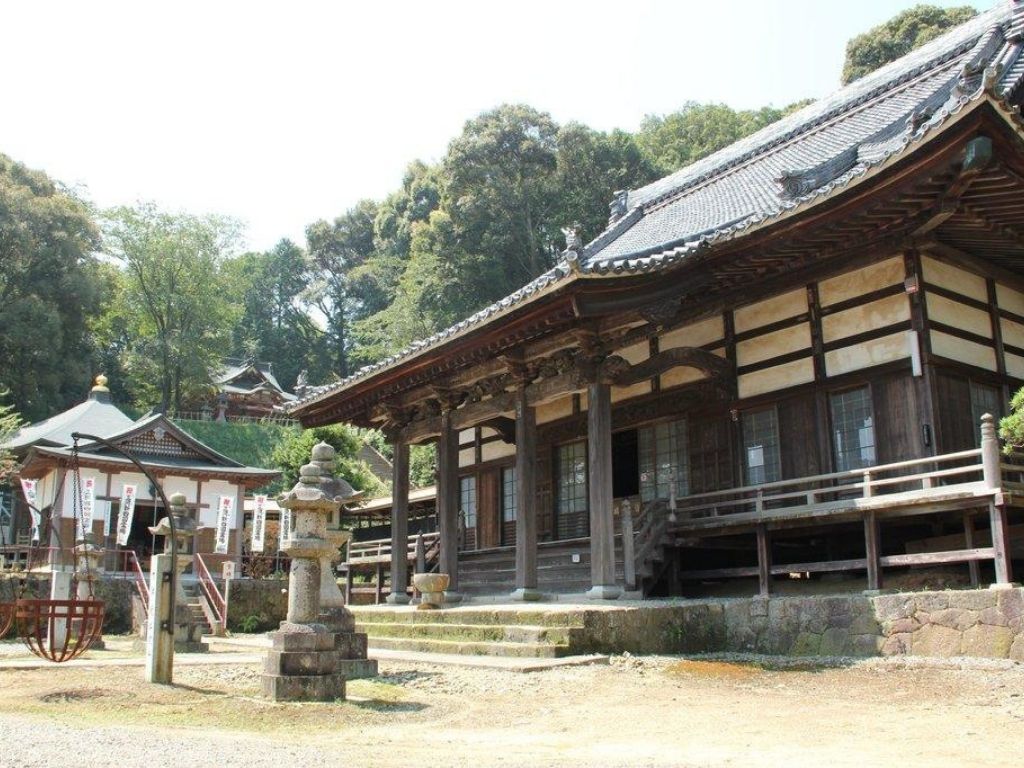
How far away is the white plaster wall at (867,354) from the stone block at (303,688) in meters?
8.13

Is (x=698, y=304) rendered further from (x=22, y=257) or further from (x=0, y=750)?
(x=22, y=257)

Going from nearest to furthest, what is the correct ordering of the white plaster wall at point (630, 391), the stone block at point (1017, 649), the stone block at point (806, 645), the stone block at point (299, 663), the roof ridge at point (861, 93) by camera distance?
the stone block at point (299, 663) < the stone block at point (1017, 649) < the stone block at point (806, 645) < the white plaster wall at point (630, 391) < the roof ridge at point (861, 93)

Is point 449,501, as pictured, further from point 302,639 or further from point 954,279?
point 954,279

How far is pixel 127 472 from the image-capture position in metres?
31.8

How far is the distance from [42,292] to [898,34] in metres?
45.8

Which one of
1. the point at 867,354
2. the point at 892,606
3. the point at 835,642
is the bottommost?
the point at 835,642

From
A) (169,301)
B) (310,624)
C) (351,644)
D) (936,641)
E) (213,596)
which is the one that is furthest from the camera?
(169,301)

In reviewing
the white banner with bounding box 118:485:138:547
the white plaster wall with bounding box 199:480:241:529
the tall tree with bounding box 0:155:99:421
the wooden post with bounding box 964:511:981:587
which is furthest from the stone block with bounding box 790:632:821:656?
the tall tree with bounding box 0:155:99:421

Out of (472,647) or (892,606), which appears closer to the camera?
(892,606)

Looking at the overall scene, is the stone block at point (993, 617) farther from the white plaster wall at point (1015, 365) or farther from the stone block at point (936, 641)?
the white plaster wall at point (1015, 365)

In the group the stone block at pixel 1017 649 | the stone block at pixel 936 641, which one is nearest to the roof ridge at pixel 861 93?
the stone block at pixel 936 641

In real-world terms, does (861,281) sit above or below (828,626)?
above

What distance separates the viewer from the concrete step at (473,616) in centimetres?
1096

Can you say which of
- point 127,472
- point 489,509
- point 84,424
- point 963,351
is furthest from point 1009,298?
point 84,424
